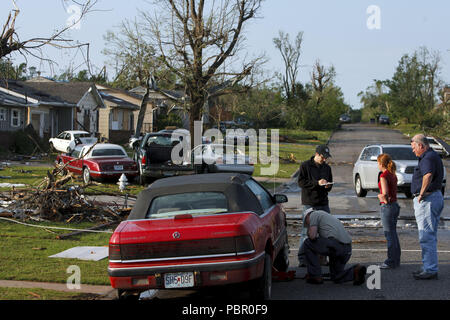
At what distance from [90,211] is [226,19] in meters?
14.7

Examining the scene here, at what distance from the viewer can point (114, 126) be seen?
172 ft

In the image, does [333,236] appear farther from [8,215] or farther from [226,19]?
[226,19]

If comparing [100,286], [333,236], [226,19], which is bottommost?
[100,286]

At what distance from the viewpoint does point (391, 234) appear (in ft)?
28.7

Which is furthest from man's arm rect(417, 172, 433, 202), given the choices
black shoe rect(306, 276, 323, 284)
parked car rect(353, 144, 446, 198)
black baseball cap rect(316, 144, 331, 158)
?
parked car rect(353, 144, 446, 198)

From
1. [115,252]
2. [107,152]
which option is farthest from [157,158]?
[115,252]

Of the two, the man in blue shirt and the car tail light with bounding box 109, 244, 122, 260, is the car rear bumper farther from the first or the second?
the man in blue shirt

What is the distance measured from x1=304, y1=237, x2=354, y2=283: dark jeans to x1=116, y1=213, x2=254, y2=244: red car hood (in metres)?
1.69

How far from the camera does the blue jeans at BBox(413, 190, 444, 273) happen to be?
7.90 meters

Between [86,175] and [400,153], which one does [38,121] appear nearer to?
[86,175]

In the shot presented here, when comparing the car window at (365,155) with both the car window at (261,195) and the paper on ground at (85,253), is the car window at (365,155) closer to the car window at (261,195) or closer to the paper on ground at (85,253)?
the paper on ground at (85,253)

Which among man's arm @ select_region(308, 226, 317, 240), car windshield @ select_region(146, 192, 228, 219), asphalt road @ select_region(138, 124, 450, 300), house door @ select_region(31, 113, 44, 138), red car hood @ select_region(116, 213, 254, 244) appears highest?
house door @ select_region(31, 113, 44, 138)
